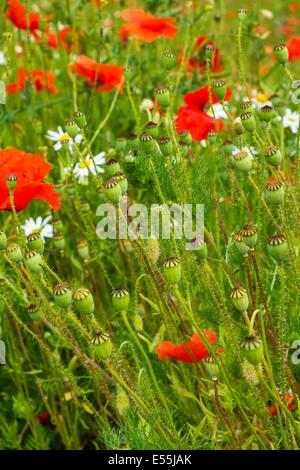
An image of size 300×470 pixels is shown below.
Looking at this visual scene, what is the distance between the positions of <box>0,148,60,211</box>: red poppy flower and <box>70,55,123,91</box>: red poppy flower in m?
0.51

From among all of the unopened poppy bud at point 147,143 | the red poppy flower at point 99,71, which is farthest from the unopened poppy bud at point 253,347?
the red poppy flower at point 99,71

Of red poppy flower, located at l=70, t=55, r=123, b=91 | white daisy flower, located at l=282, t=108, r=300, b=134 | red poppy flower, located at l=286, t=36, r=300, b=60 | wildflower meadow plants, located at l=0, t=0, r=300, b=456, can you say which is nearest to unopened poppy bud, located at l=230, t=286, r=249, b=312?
wildflower meadow plants, located at l=0, t=0, r=300, b=456

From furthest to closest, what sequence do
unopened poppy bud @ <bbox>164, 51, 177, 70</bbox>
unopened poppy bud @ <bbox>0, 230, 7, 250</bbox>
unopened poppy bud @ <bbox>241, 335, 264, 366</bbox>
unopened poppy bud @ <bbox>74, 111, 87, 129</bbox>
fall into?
1. unopened poppy bud @ <bbox>164, 51, 177, 70</bbox>
2. unopened poppy bud @ <bbox>74, 111, 87, 129</bbox>
3. unopened poppy bud @ <bbox>0, 230, 7, 250</bbox>
4. unopened poppy bud @ <bbox>241, 335, 264, 366</bbox>

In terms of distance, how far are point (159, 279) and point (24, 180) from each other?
9.1 inches

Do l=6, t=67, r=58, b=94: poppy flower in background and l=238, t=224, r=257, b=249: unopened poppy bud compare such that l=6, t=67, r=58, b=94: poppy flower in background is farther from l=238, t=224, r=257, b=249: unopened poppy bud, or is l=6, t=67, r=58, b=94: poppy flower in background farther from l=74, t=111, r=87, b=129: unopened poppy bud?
l=238, t=224, r=257, b=249: unopened poppy bud

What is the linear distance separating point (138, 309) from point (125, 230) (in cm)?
30

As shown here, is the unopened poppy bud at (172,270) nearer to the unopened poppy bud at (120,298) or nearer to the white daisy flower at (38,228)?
→ the unopened poppy bud at (120,298)

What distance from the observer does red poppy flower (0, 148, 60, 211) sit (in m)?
0.98

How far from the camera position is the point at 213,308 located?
1.12 m

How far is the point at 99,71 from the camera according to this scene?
1.55 m

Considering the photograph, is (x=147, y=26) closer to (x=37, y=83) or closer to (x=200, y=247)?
(x=37, y=83)

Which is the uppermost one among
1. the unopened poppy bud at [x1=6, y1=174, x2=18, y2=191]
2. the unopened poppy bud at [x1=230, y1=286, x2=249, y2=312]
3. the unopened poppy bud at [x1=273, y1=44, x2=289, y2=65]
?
the unopened poppy bud at [x1=273, y1=44, x2=289, y2=65]

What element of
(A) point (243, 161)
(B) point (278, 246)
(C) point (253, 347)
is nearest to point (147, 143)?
(A) point (243, 161)
